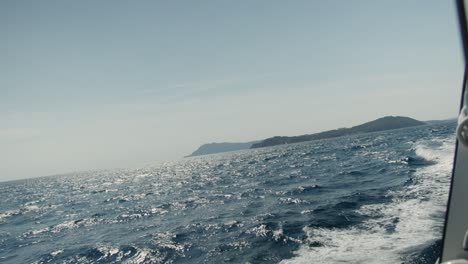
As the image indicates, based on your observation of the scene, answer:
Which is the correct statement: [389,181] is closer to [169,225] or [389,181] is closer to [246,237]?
[246,237]

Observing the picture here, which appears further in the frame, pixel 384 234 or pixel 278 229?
pixel 278 229

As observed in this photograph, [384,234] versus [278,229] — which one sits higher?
[384,234]

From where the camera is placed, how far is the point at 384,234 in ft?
46.3

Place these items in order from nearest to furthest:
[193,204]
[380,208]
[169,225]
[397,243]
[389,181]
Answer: [397,243] < [380,208] < [169,225] < [389,181] < [193,204]

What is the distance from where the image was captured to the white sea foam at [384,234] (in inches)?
481

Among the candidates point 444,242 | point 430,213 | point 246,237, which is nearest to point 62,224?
point 246,237

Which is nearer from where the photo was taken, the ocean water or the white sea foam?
the white sea foam

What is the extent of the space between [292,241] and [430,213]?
708 cm

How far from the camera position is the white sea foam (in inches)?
481

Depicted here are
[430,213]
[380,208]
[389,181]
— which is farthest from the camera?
[389,181]

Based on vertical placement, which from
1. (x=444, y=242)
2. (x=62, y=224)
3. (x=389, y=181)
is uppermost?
(x=444, y=242)

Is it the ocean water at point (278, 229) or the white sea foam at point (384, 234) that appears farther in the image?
the ocean water at point (278, 229)

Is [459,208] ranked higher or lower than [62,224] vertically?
higher

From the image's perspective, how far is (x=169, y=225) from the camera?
23.5 meters
